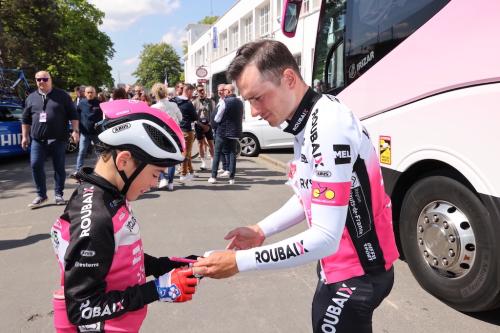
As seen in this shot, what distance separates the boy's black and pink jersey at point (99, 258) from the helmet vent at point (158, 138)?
0.24 meters

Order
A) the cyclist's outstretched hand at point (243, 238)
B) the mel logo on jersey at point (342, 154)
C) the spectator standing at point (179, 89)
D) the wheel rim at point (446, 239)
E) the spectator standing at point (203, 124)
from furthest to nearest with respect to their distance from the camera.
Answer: the spectator standing at point (203, 124)
the spectator standing at point (179, 89)
the wheel rim at point (446, 239)
the cyclist's outstretched hand at point (243, 238)
the mel logo on jersey at point (342, 154)

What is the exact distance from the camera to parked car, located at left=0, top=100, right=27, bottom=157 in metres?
10.4

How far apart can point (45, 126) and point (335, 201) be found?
6.20 m

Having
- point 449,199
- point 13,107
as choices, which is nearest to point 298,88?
point 449,199

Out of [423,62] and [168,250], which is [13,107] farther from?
[423,62]

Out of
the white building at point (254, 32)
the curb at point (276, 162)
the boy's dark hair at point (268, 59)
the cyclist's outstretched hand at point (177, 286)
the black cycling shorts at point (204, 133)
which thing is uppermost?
the white building at point (254, 32)

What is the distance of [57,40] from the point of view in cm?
3166

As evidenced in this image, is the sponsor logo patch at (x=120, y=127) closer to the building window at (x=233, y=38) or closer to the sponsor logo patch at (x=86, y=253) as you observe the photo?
the sponsor logo patch at (x=86, y=253)

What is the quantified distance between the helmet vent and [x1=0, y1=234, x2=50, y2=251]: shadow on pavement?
426 cm

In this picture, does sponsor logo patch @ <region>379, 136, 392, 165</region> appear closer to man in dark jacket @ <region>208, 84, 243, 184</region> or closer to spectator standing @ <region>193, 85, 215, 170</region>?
man in dark jacket @ <region>208, 84, 243, 184</region>

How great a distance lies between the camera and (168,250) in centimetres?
462

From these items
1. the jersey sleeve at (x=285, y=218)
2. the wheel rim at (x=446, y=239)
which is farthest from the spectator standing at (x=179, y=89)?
the jersey sleeve at (x=285, y=218)

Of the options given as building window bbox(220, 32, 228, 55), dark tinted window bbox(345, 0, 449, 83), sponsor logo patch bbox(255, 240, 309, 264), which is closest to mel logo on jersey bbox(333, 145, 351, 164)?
sponsor logo patch bbox(255, 240, 309, 264)

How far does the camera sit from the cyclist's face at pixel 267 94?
4.90 ft
